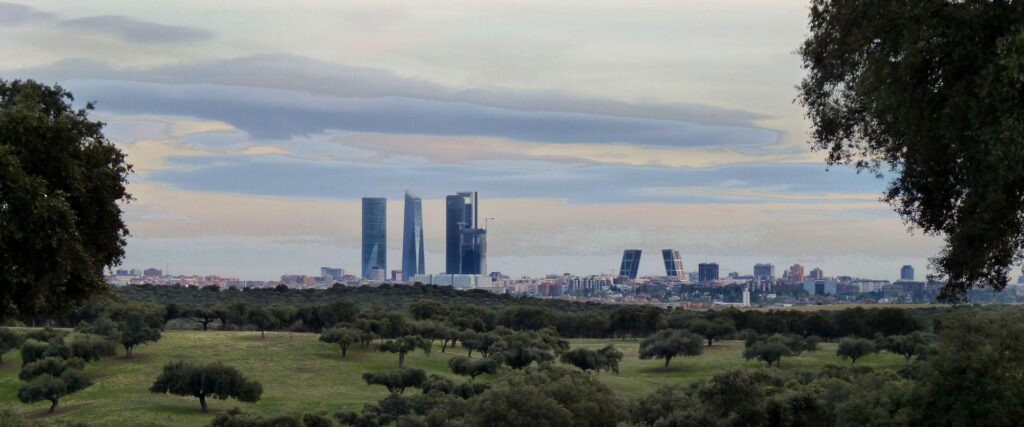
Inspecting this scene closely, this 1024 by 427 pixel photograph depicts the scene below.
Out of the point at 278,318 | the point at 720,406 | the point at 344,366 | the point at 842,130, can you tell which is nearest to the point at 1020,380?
the point at 720,406

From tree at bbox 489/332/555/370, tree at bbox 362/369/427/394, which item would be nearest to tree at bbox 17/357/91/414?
tree at bbox 362/369/427/394

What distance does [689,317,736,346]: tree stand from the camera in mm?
138500

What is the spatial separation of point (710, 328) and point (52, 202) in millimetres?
119414

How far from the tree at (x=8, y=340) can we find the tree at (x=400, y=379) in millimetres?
41782

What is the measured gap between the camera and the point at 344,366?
112m

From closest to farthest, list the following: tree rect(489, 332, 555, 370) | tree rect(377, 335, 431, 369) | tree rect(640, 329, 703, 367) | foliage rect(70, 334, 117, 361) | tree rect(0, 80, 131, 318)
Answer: tree rect(0, 80, 131, 318) < foliage rect(70, 334, 117, 361) < tree rect(489, 332, 555, 370) < tree rect(377, 335, 431, 369) < tree rect(640, 329, 703, 367)

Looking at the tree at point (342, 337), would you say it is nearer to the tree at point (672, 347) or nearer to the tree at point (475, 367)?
the tree at point (475, 367)

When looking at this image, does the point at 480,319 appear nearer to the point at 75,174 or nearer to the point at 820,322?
the point at 820,322

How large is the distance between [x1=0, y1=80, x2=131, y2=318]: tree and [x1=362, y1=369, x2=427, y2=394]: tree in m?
62.5

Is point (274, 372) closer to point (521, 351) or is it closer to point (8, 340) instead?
point (521, 351)

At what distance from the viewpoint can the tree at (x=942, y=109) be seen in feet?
56.3

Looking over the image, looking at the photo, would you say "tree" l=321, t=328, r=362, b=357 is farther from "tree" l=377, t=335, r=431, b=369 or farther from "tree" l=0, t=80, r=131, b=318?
"tree" l=0, t=80, r=131, b=318

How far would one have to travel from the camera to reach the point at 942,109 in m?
18.8

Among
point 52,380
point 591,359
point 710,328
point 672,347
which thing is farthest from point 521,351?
point 52,380
